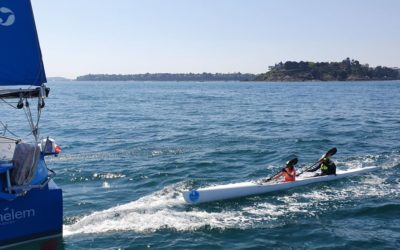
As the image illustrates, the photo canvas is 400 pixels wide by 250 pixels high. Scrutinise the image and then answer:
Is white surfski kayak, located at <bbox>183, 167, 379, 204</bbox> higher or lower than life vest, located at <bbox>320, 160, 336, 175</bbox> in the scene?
lower

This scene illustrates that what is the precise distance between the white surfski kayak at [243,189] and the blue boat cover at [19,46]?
713 cm

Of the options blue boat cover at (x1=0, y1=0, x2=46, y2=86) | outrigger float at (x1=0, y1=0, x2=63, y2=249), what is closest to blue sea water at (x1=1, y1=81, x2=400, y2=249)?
outrigger float at (x1=0, y1=0, x2=63, y2=249)

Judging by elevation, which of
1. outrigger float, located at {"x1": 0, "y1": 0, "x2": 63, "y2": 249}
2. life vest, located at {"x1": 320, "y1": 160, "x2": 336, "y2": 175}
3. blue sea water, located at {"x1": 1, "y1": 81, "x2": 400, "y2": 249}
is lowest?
blue sea water, located at {"x1": 1, "y1": 81, "x2": 400, "y2": 249}

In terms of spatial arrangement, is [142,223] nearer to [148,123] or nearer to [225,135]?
[225,135]

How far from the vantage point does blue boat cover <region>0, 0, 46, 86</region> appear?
1023cm

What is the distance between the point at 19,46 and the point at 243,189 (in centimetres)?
992

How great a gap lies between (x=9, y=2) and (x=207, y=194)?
9.18m

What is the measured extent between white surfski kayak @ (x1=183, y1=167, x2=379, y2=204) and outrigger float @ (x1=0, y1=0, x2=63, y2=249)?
19.5ft

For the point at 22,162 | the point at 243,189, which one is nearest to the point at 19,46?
the point at 22,162

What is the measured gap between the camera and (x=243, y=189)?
56.1ft

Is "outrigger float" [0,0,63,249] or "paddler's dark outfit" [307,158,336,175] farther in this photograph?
"paddler's dark outfit" [307,158,336,175]

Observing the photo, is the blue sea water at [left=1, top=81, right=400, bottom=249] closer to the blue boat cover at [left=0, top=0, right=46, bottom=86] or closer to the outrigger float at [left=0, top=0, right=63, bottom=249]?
the outrigger float at [left=0, top=0, right=63, bottom=249]

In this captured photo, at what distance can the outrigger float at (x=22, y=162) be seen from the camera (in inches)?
399

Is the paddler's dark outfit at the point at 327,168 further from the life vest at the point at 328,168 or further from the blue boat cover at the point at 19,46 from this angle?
the blue boat cover at the point at 19,46
